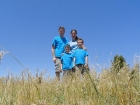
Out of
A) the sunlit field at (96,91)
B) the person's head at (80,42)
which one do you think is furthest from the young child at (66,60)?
the sunlit field at (96,91)

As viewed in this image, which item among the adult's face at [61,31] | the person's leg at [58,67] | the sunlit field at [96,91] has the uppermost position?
the adult's face at [61,31]

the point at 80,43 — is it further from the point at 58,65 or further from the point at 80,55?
the point at 58,65

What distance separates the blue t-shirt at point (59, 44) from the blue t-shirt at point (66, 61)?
15 cm

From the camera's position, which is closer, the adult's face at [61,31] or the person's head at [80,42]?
the person's head at [80,42]

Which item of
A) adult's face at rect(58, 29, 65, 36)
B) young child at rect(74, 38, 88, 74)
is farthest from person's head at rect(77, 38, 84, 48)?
adult's face at rect(58, 29, 65, 36)

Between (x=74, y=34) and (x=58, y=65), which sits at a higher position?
(x=74, y=34)

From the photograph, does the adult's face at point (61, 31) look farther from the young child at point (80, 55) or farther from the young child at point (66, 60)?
the young child at point (80, 55)

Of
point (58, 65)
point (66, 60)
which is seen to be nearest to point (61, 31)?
point (66, 60)

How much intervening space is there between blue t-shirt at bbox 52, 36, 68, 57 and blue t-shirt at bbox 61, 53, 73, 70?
0.15 metres

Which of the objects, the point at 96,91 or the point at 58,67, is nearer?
the point at 96,91

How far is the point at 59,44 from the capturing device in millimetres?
6340

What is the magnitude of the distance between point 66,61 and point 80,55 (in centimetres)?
44

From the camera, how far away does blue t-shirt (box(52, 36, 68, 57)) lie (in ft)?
20.7

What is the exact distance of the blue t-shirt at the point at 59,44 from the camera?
6298 mm
